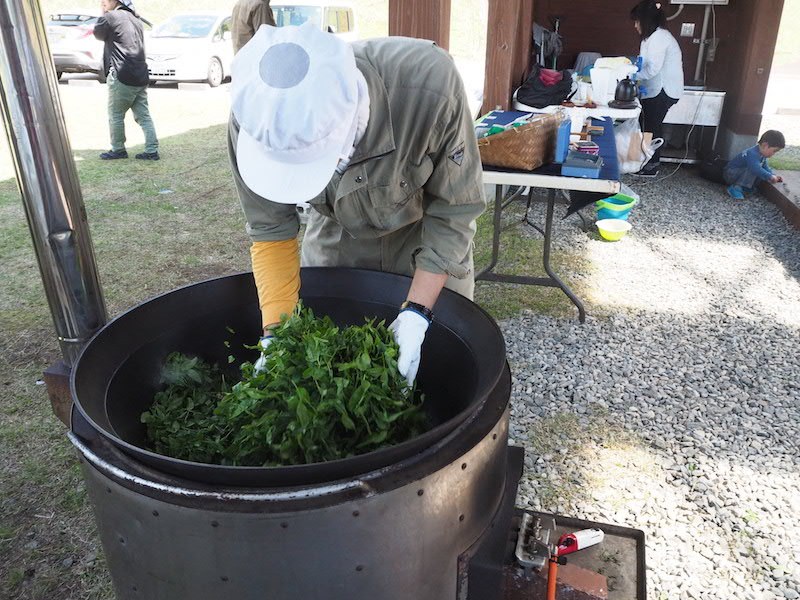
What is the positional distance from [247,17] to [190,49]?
764cm

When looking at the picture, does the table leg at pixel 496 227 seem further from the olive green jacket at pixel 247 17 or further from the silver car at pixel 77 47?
the silver car at pixel 77 47

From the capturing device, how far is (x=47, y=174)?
2.08 meters

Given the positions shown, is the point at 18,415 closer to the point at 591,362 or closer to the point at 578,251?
the point at 591,362

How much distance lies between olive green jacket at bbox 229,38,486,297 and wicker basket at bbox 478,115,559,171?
195cm

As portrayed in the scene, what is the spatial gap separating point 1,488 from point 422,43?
7.73 feet

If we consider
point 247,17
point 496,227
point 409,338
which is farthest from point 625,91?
point 409,338

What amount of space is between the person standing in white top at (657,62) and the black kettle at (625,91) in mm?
1035

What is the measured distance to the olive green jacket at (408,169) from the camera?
5.47 feet

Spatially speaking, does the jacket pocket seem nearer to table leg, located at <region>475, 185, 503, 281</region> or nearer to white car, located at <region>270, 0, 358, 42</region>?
table leg, located at <region>475, 185, 503, 281</region>

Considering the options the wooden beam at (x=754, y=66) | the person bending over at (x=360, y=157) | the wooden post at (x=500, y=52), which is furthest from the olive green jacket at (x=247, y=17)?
the wooden beam at (x=754, y=66)

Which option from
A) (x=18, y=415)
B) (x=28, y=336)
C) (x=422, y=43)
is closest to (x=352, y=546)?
(x=422, y=43)

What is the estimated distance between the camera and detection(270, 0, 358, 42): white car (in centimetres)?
1067

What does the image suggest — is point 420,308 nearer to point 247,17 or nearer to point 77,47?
point 247,17

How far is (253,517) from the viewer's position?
1143 mm
